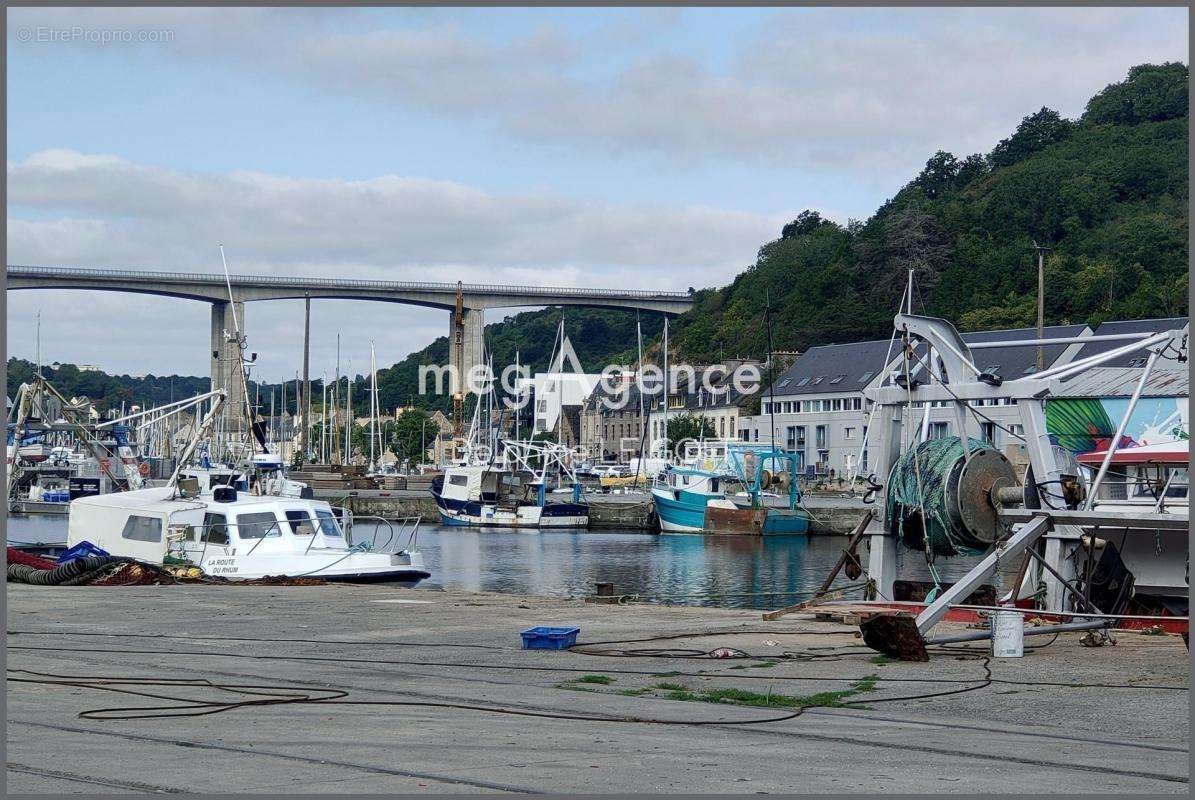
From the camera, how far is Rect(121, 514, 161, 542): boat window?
3616 cm

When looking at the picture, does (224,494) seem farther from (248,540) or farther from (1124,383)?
(1124,383)

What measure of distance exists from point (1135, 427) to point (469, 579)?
97.5 ft

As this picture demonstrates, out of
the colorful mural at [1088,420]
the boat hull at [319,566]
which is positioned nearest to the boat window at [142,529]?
the boat hull at [319,566]

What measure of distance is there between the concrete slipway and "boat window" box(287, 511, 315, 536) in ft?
40.8

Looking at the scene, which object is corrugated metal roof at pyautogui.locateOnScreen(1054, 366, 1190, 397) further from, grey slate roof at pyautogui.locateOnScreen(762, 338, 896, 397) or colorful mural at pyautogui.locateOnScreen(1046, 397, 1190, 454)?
grey slate roof at pyautogui.locateOnScreen(762, 338, 896, 397)

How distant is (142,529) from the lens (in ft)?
120

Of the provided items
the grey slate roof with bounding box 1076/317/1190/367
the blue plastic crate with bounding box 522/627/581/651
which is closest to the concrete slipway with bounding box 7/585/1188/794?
the blue plastic crate with bounding box 522/627/581/651

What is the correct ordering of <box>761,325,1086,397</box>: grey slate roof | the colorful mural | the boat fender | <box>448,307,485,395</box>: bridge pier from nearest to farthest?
the boat fender < the colorful mural < <box>761,325,1086,397</box>: grey slate roof < <box>448,307,485,395</box>: bridge pier

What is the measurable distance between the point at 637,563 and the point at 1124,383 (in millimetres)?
23835

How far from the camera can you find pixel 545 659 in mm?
18469

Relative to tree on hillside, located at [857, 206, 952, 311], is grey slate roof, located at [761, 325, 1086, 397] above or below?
below

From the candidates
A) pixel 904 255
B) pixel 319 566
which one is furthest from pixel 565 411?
pixel 319 566

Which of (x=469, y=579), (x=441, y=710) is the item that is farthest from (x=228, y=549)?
(x=441, y=710)

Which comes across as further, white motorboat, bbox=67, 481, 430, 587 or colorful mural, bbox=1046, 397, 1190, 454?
colorful mural, bbox=1046, 397, 1190, 454
